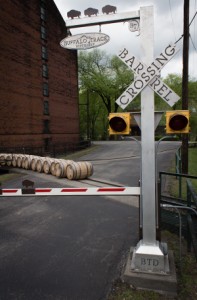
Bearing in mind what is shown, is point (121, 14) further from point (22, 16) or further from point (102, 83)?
point (102, 83)

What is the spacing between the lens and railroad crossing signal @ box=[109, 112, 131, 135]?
14.2 feet

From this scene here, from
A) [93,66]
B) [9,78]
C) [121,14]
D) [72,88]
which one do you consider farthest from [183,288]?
[93,66]

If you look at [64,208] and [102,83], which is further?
[102,83]

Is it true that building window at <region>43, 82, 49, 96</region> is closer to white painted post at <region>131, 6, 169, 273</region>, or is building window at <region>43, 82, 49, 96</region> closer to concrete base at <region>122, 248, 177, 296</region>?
white painted post at <region>131, 6, 169, 273</region>

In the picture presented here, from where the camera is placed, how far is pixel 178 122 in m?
4.23

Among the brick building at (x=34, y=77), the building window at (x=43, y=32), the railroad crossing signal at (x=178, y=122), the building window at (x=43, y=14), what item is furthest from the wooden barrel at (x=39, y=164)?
the building window at (x=43, y=14)

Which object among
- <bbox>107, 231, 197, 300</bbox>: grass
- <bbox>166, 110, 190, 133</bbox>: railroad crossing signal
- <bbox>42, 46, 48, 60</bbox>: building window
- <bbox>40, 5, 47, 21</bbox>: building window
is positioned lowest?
<bbox>107, 231, 197, 300</bbox>: grass

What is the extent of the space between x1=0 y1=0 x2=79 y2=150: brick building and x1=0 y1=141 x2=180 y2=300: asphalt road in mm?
17146

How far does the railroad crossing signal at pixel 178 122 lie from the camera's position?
4195 millimetres

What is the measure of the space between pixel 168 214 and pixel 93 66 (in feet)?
179

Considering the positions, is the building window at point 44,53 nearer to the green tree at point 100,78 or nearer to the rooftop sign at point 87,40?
the green tree at point 100,78

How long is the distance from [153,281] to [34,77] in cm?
2799

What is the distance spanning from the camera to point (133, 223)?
7684 millimetres

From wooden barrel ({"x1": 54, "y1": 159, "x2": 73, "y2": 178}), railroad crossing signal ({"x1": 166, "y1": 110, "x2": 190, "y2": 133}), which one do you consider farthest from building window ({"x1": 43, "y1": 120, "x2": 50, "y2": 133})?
railroad crossing signal ({"x1": 166, "y1": 110, "x2": 190, "y2": 133})
